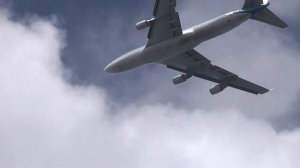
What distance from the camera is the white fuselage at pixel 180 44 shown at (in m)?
64.8

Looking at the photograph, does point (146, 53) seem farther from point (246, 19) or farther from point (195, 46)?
point (246, 19)

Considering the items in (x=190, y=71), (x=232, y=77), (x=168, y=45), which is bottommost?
(x=232, y=77)

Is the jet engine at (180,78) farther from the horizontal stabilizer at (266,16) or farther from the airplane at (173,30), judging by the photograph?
the horizontal stabilizer at (266,16)

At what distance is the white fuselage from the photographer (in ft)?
212

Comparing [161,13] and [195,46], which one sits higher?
[161,13]

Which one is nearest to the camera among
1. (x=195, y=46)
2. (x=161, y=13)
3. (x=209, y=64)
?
(x=161, y=13)

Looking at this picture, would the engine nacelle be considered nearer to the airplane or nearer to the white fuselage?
the airplane

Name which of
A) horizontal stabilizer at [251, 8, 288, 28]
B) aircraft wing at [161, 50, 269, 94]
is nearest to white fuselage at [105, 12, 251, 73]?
horizontal stabilizer at [251, 8, 288, 28]

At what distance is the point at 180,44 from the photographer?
66.6 m

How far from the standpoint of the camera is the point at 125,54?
68.9m

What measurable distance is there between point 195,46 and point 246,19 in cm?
697

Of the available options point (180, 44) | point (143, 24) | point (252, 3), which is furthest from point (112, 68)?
point (252, 3)

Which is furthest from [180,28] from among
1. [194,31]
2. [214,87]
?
[214,87]

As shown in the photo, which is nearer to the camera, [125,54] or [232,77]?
[125,54]
